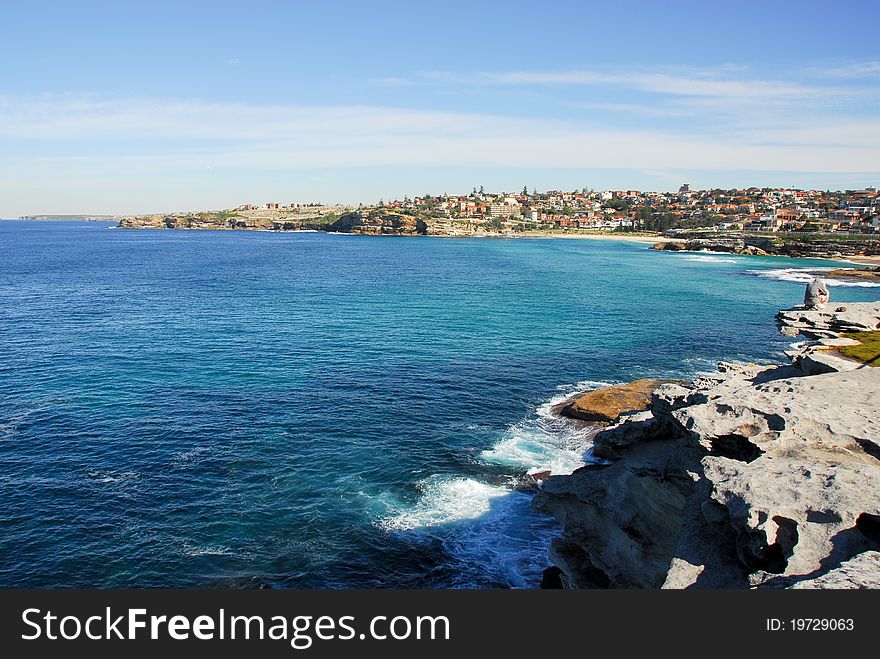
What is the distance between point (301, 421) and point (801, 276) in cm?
12472

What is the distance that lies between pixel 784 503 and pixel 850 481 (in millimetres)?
2503

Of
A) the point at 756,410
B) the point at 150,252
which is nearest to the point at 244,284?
the point at 150,252

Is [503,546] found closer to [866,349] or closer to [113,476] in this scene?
[113,476]

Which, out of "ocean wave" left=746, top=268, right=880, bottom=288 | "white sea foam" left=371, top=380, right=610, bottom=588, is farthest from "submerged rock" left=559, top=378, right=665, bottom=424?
"ocean wave" left=746, top=268, right=880, bottom=288

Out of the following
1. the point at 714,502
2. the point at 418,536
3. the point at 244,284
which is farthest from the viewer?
the point at 244,284

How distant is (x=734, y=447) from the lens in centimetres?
2234

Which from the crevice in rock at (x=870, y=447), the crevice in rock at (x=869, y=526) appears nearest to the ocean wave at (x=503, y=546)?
the crevice in rock at (x=870, y=447)

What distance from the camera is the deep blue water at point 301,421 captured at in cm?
2652

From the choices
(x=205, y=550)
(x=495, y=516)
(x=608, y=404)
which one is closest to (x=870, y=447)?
(x=495, y=516)

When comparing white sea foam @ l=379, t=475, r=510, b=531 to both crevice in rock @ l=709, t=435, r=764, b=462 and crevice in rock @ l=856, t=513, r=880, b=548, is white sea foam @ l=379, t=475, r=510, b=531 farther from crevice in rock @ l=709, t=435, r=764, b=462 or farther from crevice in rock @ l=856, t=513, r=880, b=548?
crevice in rock @ l=856, t=513, r=880, b=548

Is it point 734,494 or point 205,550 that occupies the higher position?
point 734,494

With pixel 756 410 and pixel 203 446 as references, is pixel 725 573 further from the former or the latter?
pixel 203 446

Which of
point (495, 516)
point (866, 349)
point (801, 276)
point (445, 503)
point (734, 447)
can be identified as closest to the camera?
point (734, 447)

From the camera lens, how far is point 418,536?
28.2 m
